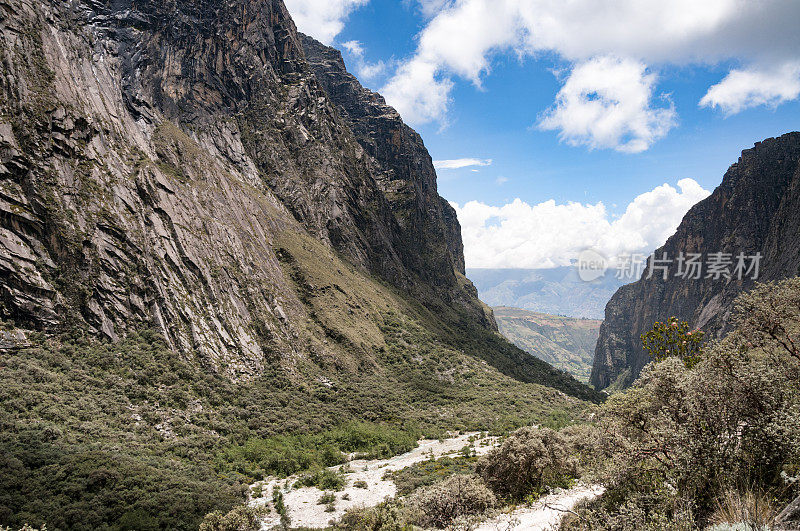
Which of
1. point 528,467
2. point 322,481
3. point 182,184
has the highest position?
point 182,184

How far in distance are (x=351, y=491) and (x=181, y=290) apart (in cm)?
3247

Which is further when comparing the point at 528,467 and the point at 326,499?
the point at 326,499

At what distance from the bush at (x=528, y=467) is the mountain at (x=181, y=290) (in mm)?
16414

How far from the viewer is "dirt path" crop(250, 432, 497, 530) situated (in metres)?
21.4

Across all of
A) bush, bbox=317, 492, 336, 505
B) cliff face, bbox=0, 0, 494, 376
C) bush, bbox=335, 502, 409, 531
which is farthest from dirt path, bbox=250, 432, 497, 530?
cliff face, bbox=0, 0, 494, 376

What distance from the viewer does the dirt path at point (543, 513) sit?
1378 cm

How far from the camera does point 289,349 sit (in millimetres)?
51875

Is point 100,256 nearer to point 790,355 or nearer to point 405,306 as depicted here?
point 790,355

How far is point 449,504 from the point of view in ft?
55.4

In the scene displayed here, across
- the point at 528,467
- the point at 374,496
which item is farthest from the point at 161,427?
the point at 528,467

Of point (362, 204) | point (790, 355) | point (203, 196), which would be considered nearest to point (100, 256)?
point (203, 196)

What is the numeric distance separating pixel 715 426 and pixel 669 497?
2.47 meters

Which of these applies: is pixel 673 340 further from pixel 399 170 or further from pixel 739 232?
pixel 399 170

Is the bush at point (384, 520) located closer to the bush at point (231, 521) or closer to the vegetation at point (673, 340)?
the bush at point (231, 521)
